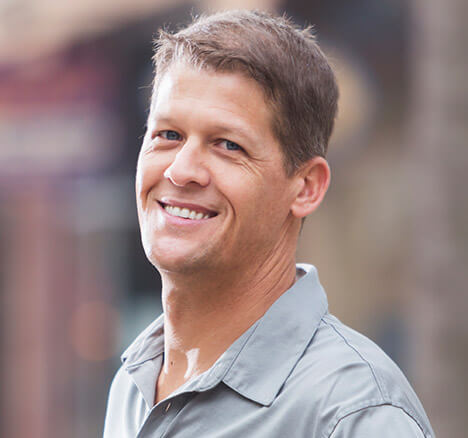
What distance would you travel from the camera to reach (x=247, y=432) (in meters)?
2.03

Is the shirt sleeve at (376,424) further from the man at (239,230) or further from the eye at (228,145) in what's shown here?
the eye at (228,145)

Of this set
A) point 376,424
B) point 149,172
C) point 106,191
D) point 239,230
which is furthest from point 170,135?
point 106,191

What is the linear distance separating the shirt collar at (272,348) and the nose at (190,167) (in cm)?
40

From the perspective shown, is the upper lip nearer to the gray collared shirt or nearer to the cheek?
the cheek

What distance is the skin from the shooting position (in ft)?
7.34

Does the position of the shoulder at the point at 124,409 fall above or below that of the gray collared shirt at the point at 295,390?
below

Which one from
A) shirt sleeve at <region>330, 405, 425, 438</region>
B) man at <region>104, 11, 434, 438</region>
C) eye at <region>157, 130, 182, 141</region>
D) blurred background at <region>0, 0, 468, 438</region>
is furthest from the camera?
blurred background at <region>0, 0, 468, 438</region>

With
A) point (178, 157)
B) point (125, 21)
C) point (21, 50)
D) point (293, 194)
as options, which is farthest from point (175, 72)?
point (21, 50)

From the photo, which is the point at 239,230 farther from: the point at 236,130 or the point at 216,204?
the point at 236,130

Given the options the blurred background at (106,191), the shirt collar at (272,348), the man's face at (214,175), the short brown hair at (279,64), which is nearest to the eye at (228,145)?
the man's face at (214,175)

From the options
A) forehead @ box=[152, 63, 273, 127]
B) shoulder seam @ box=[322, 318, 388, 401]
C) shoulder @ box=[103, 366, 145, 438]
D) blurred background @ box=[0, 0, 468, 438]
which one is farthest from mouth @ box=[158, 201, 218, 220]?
blurred background @ box=[0, 0, 468, 438]

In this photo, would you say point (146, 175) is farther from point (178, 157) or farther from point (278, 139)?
point (278, 139)

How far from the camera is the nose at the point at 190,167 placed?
2238 mm

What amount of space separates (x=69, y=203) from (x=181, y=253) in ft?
23.3
